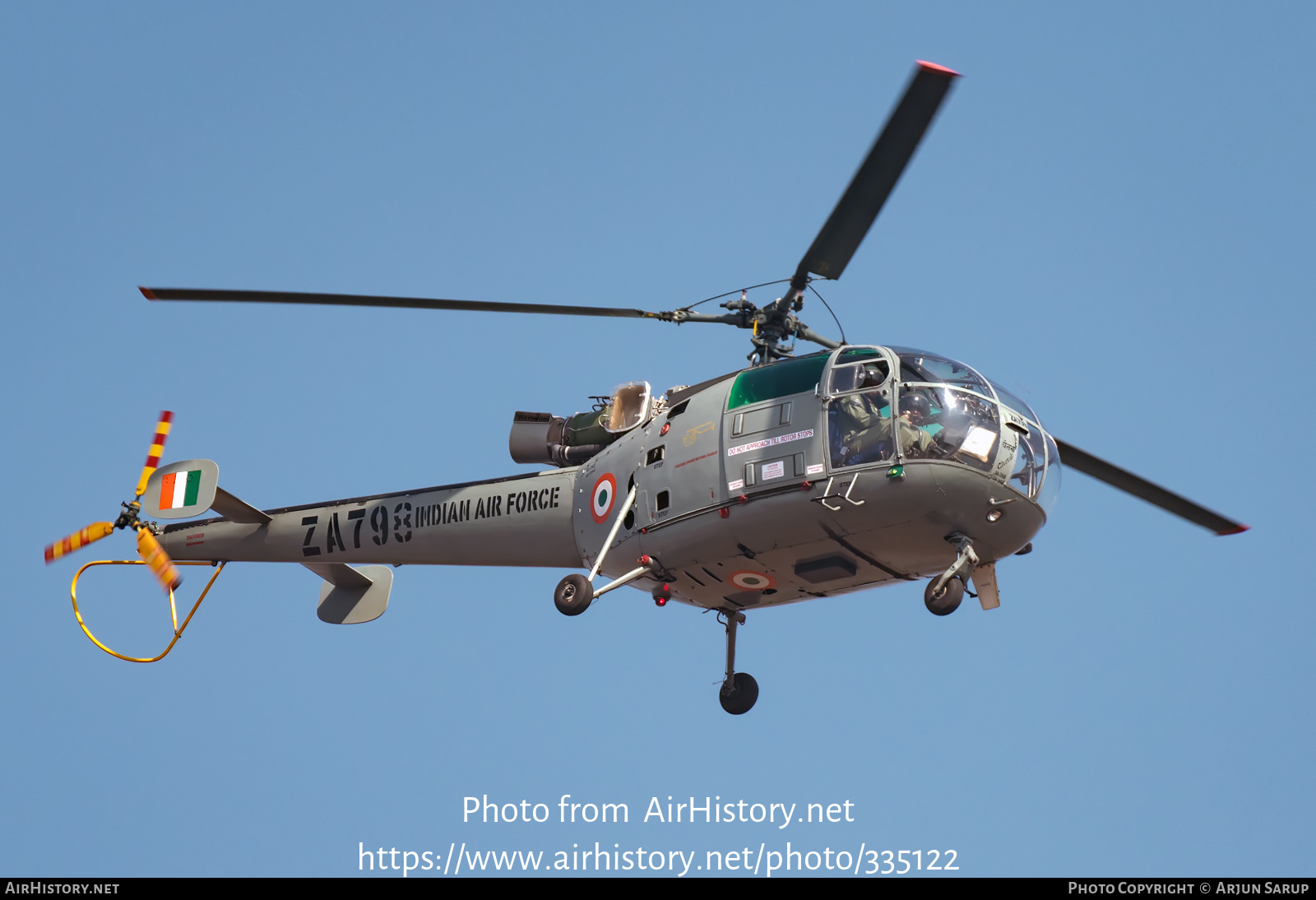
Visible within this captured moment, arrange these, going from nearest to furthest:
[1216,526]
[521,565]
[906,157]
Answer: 1. [906,157]
2. [1216,526]
3. [521,565]

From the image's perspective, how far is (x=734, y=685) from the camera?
1855cm

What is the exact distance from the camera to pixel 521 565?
1909 cm

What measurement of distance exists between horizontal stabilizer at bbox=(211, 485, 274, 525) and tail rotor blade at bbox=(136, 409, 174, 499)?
100cm

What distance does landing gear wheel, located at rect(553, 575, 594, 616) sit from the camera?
1648cm

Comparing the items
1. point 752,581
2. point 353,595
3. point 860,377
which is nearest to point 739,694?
point 752,581

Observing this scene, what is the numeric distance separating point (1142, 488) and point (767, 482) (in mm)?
4749

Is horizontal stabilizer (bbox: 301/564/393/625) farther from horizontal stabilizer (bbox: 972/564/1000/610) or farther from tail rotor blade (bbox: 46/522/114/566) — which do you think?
horizontal stabilizer (bbox: 972/564/1000/610)

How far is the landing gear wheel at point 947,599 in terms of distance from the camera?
1491 cm

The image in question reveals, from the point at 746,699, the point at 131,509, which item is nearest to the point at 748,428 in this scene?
the point at 746,699

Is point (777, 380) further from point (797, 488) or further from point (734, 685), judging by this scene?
point (734, 685)

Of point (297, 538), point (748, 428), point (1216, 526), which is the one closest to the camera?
point (748, 428)

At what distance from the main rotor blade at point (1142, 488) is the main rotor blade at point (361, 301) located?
5.56 meters

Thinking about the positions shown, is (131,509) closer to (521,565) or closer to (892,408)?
(521,565)
